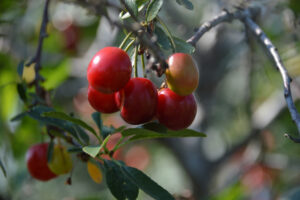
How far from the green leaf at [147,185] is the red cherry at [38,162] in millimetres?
426

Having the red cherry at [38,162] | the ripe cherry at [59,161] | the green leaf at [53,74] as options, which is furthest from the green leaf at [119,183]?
the green leaf at [53,74]

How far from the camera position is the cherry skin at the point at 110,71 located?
3.24 feet

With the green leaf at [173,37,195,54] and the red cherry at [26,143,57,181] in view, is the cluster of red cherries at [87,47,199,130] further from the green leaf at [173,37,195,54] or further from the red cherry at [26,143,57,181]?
the red cherry at [26,143,57,181]

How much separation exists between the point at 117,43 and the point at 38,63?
1.04ft

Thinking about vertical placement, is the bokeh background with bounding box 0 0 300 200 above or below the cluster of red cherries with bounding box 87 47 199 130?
below

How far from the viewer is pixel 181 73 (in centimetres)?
96

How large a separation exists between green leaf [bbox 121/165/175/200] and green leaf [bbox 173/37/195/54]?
14.1 inches

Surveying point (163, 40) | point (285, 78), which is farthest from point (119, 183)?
point (285, 78)

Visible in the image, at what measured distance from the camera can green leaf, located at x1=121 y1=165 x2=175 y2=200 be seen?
43.8 inches

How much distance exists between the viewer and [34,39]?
2846 millimetres

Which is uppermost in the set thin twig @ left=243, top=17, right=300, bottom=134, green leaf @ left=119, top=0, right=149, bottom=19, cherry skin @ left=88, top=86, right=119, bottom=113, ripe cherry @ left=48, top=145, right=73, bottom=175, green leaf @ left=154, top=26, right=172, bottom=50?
green leaf @ left=119, top=0, right=149, bottom=19

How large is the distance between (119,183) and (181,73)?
37 cm

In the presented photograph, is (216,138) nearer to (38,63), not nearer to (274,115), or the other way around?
(274,115)

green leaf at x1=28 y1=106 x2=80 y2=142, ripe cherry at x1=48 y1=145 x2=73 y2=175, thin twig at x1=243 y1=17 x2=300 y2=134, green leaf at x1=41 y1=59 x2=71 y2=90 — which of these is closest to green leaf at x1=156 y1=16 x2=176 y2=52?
thin twig at x1=243 y1=17 x2=300 y2=134
